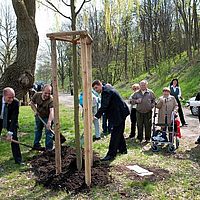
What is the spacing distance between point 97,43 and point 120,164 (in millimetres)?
25414

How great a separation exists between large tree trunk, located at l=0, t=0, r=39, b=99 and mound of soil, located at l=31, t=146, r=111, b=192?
11.4 feet

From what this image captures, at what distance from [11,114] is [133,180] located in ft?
9.79

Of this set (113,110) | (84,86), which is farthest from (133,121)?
(84,86)

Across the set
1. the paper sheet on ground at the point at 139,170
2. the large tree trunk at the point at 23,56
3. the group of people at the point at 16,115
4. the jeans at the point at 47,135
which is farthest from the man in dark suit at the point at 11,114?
the large tree trunk at the point at 23,56

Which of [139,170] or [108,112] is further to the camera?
[108,112]

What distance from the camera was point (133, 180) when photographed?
6191 millimetres

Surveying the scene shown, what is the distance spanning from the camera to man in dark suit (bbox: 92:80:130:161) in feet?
24.4

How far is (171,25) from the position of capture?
36.2 m

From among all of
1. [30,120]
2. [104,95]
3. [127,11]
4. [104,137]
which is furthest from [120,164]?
[30,120]

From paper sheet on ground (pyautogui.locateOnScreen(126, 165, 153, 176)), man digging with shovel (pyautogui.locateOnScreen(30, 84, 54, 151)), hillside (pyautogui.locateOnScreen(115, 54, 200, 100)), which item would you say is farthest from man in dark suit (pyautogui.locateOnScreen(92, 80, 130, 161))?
hillside (pyautogui.locateOnScreen(115, 54, 200, 100))

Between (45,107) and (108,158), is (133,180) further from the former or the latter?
(45,107)

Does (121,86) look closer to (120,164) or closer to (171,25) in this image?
(171,25)

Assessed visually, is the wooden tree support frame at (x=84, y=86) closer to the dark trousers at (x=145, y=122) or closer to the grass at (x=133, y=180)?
the grass at (x=133, y=180)

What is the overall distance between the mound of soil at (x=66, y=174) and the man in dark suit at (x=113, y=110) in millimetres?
A: 485
